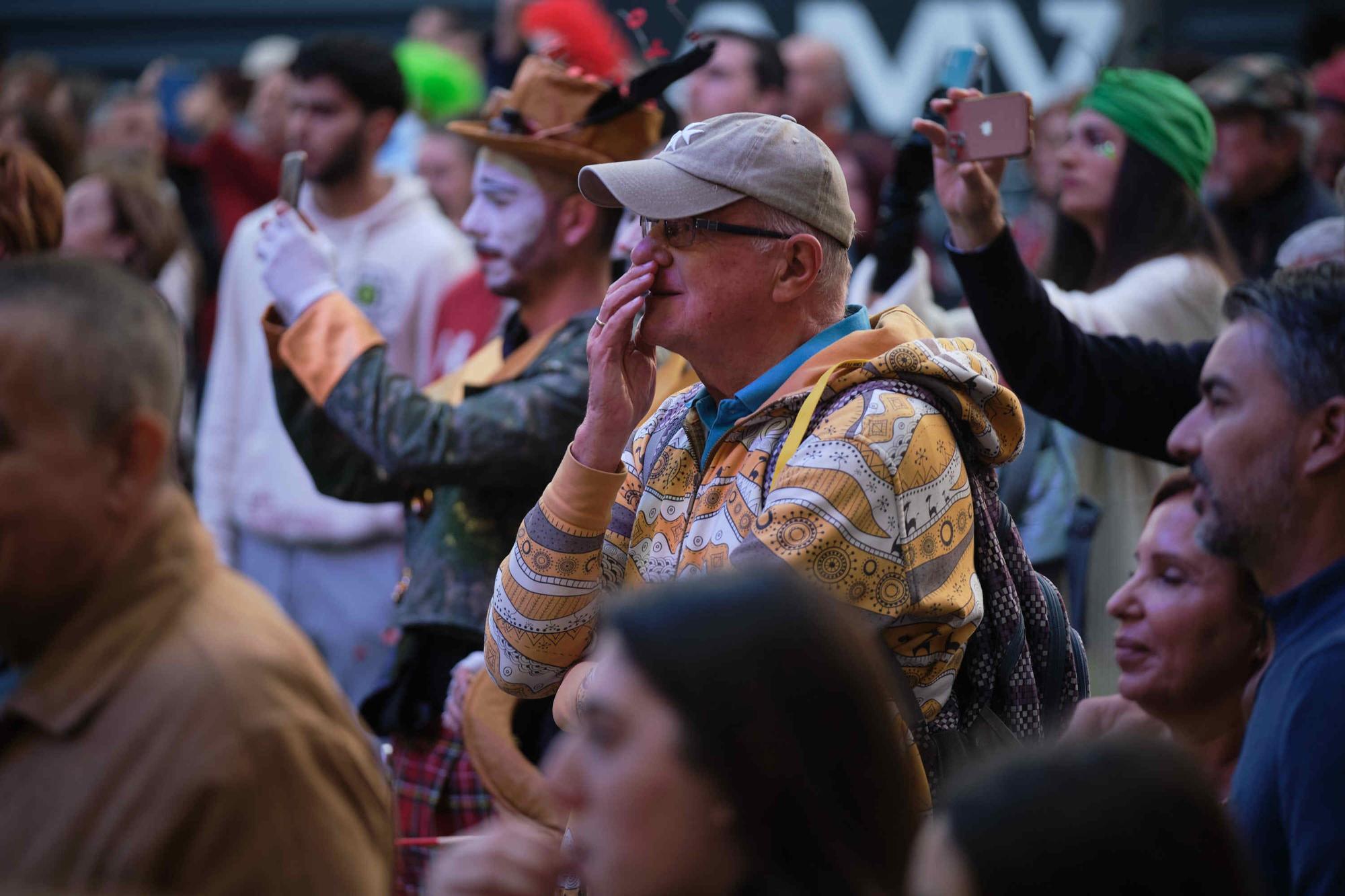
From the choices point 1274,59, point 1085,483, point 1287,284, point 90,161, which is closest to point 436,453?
point 1085,483

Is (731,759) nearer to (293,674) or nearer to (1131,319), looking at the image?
(293,674)

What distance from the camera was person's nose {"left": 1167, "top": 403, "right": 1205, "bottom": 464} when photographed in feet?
8.57

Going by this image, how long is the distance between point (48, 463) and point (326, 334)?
211cm

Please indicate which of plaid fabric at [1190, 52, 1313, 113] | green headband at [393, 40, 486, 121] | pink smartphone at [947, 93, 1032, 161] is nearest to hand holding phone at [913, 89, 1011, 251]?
pink smartphone at [947, 93, 1032, 161]

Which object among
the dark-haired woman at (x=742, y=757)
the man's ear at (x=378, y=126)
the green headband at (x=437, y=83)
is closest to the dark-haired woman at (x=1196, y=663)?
the dark-haired woman at (x=742, y=757)

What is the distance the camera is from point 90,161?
280 inches

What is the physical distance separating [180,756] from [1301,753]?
4.59 feet

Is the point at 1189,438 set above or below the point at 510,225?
above

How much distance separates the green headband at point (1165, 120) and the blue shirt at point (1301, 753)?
84.0 inches

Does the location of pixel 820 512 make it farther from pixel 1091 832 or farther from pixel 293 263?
pixel 293 263

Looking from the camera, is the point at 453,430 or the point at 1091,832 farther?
the point at 453,430

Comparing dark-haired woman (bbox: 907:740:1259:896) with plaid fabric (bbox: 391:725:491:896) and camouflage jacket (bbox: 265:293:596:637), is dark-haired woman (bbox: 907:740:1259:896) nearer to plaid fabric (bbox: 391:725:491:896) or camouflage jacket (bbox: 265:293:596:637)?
camouflage jacket (bbox: 265:293:596:637)

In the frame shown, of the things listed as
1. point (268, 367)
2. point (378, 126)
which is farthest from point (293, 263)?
point (378, 126)

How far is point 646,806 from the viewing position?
1669 millimetres
